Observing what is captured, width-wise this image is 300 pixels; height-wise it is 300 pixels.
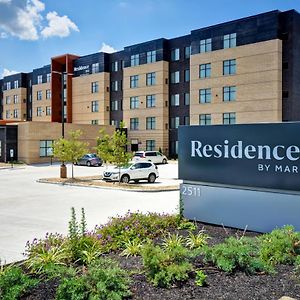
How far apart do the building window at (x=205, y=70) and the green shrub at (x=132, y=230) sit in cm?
4196

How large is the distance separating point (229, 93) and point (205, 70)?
4.97 metres

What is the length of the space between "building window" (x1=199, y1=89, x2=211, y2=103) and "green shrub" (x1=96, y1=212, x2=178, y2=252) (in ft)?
136

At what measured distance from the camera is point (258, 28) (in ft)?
143

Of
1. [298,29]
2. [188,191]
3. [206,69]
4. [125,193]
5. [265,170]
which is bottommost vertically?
Result: [125,193]

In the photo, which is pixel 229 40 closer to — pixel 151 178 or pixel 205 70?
pixel 205 70

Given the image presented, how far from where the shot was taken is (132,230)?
806 cm


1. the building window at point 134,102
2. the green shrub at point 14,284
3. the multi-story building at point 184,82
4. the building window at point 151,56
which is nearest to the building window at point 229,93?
the multi-story building at point 184,82

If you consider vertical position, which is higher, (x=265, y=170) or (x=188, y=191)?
(x=265, y=170)

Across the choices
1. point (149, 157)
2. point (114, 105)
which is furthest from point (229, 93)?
point (114, 105)

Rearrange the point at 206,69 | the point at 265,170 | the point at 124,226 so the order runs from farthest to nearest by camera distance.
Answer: the point at 206,69 → the point at 265,170 → the point at 124,226

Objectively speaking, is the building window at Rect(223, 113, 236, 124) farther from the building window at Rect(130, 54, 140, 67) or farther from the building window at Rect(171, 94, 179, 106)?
the building window at Rect(130, 54, 140, 67)

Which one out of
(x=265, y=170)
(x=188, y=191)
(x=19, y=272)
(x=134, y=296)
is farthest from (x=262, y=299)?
(x=188, y=191)

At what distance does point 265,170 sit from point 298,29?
1588 inches

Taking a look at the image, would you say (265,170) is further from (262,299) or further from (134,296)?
(134,296)
